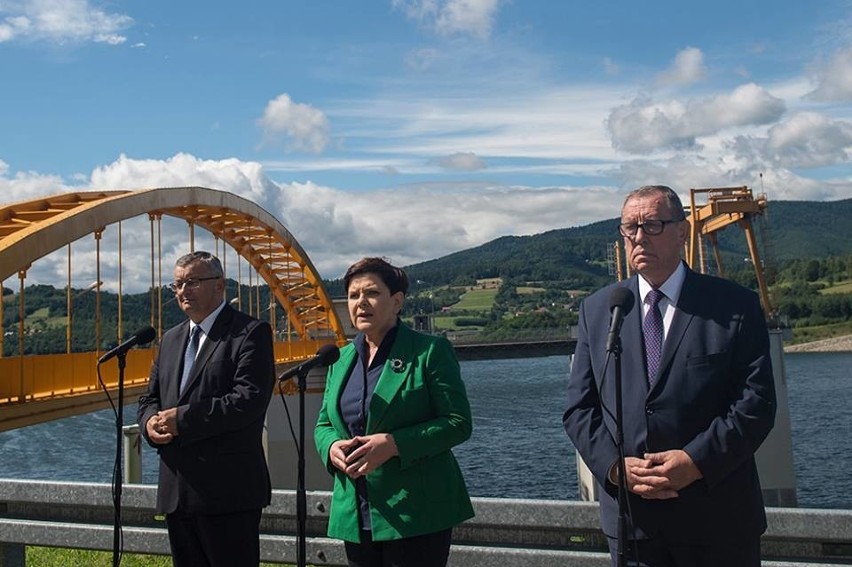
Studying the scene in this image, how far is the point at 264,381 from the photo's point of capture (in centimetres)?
457

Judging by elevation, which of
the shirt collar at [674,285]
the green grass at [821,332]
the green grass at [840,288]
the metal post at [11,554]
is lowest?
the green grass at [821,332]

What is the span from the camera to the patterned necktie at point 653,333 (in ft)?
11.4

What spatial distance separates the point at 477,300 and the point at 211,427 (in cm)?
17581

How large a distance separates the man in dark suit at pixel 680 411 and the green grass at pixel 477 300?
16320 centimetres

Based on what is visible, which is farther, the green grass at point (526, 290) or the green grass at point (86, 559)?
the green grass at point (526, 290)

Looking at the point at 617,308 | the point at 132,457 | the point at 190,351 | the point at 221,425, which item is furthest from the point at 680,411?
the point at 132,457

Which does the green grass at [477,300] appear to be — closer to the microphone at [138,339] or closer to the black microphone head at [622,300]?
the microphone at [138,339]

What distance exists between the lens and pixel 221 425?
442cm

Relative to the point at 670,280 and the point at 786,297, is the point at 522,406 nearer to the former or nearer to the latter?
the point at 670,280

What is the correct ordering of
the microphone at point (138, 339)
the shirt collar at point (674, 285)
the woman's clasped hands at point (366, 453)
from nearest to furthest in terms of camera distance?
1. the shirt collar at point (674, 285)
2. the woman's clasped hands at point (366, 453)
3. the microphone at point (138, 339)

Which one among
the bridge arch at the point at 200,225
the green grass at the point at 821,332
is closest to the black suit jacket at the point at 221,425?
the bridge arch at the point at 200,225

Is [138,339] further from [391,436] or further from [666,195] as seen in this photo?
[666,195]

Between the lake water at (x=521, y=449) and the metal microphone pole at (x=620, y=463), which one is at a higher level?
the metal microphone pole at (x=620, y=463)

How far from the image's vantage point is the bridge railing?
4328mm
